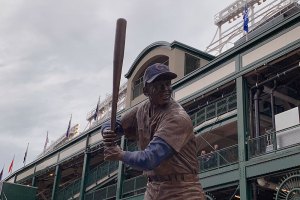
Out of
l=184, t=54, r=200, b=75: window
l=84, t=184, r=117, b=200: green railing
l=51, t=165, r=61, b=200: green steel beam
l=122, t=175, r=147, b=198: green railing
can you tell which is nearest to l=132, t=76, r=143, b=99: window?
l=184, t=54, r=200, b=75: window

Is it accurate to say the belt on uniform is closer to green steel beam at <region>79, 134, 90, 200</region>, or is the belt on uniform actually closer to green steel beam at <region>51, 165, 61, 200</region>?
green steel beam at <region>79, 134, 90, 200</region>

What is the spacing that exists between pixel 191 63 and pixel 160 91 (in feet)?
68.2

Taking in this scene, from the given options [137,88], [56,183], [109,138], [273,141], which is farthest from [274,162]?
[56,183]

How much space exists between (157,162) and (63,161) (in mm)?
27614

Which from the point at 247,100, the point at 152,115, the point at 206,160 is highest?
the point at 247,100

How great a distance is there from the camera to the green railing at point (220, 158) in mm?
17484

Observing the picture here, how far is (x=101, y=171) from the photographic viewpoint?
2611 centimetres

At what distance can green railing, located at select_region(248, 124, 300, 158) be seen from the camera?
607 inches

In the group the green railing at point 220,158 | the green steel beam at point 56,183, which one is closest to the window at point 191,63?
the green railing at point 220,158

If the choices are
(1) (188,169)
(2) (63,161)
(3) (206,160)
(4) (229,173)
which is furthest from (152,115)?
(2) (63,161)

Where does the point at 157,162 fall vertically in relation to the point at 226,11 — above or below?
below

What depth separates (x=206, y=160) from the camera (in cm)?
1838

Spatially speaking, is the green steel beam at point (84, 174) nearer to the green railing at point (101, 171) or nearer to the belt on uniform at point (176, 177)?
the green railing at point (101, 171)

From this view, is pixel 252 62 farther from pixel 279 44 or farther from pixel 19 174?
pixel 19 174
